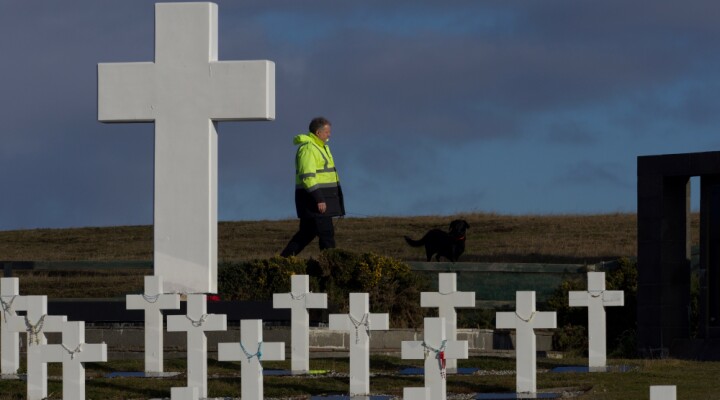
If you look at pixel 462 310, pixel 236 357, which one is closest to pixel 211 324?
pixel 236 357

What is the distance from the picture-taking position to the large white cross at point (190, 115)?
17562mm

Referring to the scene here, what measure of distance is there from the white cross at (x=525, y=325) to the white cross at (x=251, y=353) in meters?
2.16

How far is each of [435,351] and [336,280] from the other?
309 inches

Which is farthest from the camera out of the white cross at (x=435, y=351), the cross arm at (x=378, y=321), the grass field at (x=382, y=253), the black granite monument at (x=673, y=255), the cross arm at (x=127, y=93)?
the black granite monument at (x=673, y=255)

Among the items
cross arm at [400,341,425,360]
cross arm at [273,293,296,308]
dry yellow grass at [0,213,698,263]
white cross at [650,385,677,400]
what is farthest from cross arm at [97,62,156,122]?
dry yellow grass at [0,213,698,263]

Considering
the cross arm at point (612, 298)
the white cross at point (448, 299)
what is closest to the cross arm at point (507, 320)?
the white cross at point (448, 299)

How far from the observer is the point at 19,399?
47.1ft

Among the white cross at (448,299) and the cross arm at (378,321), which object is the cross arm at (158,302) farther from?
the white cross at (448,299)

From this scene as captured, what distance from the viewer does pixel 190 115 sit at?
1770 cm

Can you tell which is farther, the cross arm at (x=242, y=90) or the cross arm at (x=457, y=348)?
the cross arm at (x=242, y=90)

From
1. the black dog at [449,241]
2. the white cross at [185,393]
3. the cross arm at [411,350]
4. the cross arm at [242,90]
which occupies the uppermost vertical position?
the cross arm at [242,90]

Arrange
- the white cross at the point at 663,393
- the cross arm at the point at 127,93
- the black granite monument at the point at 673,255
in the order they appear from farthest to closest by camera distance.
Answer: the black granite monument at the point at 673,255 < the cross arm at the point at 127,93 < the white cross at the point at 663,393

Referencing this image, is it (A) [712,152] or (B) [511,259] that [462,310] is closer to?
(A) [712,152]

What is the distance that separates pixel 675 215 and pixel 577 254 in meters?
12.5
